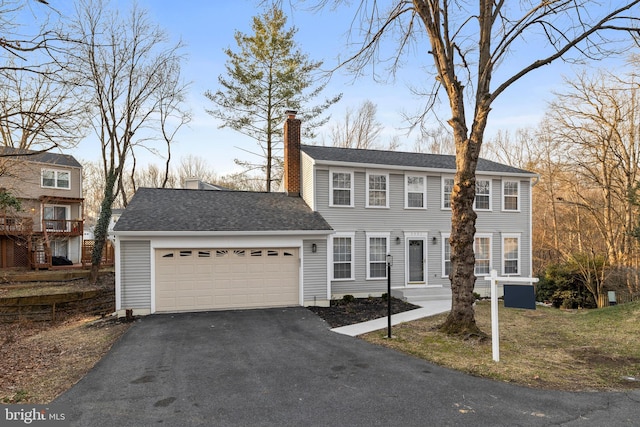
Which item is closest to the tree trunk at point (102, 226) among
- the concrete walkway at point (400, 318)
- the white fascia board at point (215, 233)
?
the white fascia board at point (215, 233)

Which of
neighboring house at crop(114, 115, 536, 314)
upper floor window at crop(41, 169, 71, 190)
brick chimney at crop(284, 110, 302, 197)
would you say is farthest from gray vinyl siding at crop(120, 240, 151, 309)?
upper floor window at crop(41, 169, 71, 190)

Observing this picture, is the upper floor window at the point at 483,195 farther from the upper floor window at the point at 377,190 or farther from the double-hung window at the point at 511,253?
the upper floor window at the point at 377,190

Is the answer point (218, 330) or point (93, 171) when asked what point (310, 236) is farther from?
point (93, 171)

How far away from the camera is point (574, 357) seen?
7.44 metres

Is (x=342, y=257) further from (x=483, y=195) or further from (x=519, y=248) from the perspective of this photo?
(x=519, y=248)

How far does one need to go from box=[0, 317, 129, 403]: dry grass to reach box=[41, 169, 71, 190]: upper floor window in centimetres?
1636

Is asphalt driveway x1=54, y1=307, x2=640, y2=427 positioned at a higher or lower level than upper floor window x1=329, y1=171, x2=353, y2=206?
lower

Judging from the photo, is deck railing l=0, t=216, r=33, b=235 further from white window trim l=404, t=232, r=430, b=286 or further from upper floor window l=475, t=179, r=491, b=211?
upper floor window l=475, t=179, r=491, b=211

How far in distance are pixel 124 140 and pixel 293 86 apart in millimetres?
10126

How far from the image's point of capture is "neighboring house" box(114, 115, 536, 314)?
1170cm

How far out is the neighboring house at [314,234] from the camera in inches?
461

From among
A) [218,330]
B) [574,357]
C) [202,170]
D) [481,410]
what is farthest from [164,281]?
[202,170]

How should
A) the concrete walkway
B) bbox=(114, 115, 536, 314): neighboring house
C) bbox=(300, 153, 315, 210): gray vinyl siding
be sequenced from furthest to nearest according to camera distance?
1. bbox=(300, 153, 315, 210): gray vinyl siding
2. bbox=(114, 115, 536, 314): neighboring house
3. the concrete walkway

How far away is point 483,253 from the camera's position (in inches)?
640
